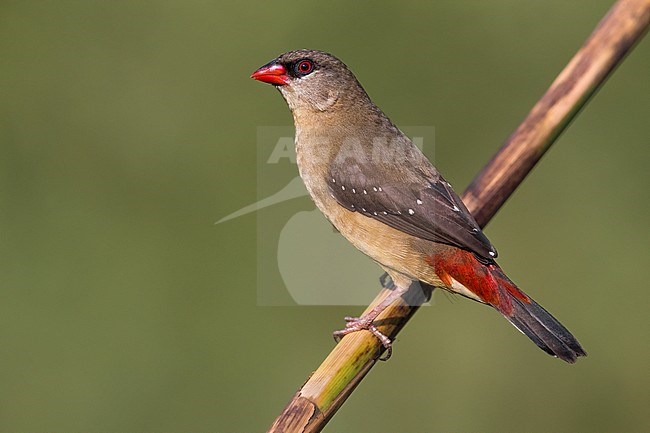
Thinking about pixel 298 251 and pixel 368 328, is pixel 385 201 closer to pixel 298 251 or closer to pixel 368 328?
pixel 368 328

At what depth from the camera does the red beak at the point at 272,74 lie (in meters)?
4.08

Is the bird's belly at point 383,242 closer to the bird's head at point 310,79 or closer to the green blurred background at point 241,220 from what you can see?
the bird's head at point 310,79

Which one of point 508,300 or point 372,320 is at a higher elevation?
point 508,300

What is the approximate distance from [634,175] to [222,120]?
2.63 metres

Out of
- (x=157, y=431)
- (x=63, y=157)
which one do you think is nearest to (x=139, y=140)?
(x=63, y=157)

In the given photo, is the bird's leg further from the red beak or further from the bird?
the red beak

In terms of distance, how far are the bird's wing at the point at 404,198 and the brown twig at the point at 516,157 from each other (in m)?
0.18

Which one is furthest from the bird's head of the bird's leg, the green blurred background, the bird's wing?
the green blurred background

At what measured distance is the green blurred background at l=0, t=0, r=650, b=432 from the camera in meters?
5.01

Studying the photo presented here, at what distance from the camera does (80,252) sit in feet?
17.9

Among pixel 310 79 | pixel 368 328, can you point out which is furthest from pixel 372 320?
pixel 310 79

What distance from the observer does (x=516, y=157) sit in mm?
3539

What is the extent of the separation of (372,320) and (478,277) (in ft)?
1.51

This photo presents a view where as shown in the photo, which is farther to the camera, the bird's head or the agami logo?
the agami logo
